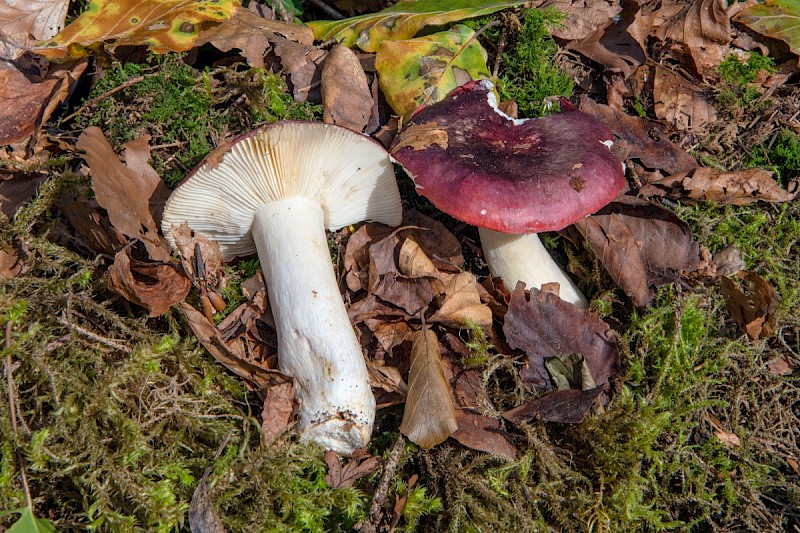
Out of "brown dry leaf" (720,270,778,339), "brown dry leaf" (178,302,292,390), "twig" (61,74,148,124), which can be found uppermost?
"twig" (61,74,148,124)

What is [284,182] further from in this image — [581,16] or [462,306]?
[581,16]

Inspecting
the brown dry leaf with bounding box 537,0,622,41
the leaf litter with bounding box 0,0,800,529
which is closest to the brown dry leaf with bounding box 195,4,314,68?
the leaf litter with bounding box 0,0,800,529

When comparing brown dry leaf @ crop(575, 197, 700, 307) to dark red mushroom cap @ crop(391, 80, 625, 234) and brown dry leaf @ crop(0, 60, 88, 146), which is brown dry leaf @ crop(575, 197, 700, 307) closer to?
dark red mushroom cap @ crop(391, 80, 625, 234)

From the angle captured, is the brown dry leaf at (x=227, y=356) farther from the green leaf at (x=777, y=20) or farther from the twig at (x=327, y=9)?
the green leaf at (x=777, y=20)

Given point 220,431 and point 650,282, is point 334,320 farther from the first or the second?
point 650,282

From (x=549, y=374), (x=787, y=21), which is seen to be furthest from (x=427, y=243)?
(x=787, y=21)

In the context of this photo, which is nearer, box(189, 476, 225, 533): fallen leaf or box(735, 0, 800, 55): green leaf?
box(189, 476, 225, 533): fallen leaf
